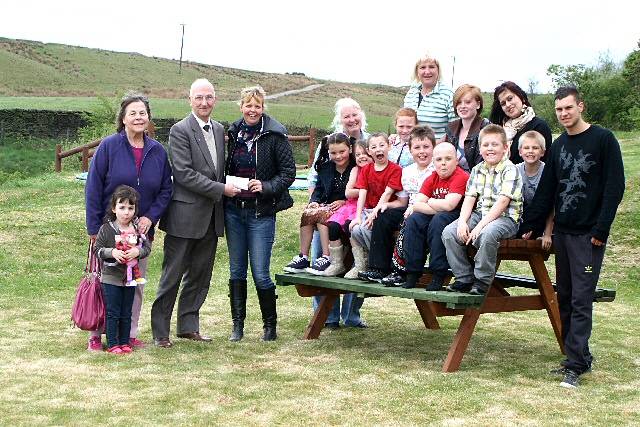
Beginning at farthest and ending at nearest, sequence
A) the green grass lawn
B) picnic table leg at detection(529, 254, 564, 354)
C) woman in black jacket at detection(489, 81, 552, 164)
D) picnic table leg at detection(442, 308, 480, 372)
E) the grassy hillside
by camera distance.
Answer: the grassy hillside → picnic table leg at detection(529, 254, 564, 354) → woman in black jacket at detection(489, 81, 552, 164) → picnic table leg at detection(442, 308, 480, 372) → the green grass lawn

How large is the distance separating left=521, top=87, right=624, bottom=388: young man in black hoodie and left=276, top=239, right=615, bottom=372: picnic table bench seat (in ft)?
1.65

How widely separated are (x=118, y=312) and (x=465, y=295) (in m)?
2.51

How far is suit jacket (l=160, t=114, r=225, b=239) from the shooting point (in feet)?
25.0

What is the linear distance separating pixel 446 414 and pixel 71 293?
5.87 metres

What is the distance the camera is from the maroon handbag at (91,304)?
7.32m

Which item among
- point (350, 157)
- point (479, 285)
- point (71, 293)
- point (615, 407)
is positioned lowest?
point (71, 293)

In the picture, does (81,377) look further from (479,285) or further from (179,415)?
(479,285)

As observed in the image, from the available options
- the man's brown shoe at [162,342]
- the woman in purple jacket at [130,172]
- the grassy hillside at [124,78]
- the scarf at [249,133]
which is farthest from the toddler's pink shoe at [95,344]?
the grassy hillside at [124,78]

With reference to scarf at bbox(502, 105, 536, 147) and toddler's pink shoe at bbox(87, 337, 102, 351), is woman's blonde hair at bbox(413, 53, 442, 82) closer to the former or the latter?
scarf at bbox(502, 105, 536, 147)

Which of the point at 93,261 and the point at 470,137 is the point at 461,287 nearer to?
the point at 470,137

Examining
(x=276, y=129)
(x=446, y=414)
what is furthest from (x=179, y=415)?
(x=276, y=129)

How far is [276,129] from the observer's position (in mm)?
7746

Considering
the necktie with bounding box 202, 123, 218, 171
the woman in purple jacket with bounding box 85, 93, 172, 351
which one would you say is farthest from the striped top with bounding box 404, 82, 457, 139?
the woman in purple jacket with bounding box 85, 93, 172, 351

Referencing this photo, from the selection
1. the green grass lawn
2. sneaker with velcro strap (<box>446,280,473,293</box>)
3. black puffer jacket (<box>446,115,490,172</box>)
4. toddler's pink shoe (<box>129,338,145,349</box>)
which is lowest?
toddler's pink shoe (<box>129,338,145,349</box>)
